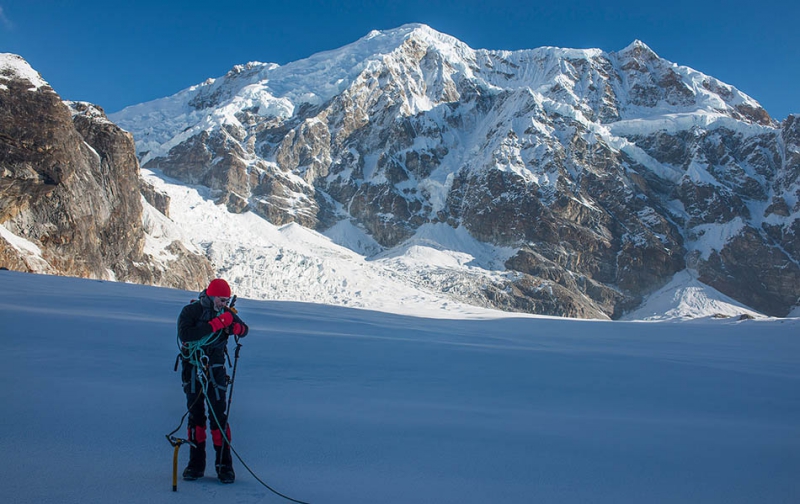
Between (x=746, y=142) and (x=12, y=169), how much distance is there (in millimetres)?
136310

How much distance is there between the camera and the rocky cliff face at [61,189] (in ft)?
111

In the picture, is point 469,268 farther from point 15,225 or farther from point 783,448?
point 783,448

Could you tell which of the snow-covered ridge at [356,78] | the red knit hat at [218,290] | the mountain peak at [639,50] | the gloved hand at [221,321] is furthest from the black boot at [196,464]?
the mountain peak at [639,50]

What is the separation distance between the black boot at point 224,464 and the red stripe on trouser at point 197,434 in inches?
6.5

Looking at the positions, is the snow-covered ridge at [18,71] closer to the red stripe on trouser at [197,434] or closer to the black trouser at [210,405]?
the black trouser at [210,405]

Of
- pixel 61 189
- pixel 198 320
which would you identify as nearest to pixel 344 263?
pixel 61 189

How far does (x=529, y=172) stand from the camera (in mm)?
108812

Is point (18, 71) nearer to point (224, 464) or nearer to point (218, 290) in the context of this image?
point (218, 290)

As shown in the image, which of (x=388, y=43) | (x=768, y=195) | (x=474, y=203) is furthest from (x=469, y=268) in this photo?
(x=388, y=43)

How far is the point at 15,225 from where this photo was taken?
3356 cm

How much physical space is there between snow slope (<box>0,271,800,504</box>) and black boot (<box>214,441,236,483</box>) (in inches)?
3.4

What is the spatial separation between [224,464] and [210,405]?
0.48m

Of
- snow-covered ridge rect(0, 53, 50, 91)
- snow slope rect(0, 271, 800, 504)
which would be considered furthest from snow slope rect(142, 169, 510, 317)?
snow slope rect(0, 271, 800, 504)

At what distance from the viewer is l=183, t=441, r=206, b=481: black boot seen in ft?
13.0
